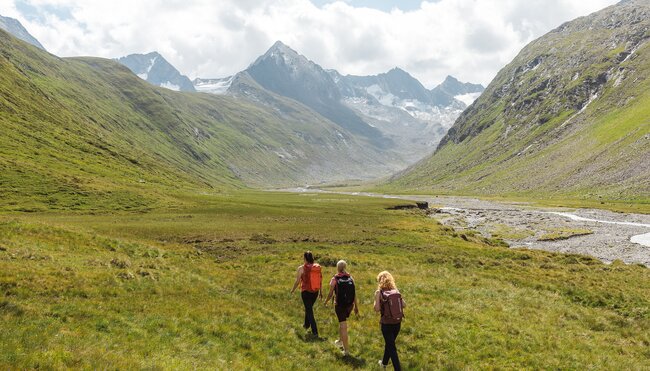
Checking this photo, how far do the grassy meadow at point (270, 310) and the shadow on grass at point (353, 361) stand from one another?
103mm

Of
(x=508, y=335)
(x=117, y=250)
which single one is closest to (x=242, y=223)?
(x=117, y=250)

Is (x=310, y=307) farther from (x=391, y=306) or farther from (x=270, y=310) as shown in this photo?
(x=391, y=306)

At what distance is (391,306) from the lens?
15.5 metres

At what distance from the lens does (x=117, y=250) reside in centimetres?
3703

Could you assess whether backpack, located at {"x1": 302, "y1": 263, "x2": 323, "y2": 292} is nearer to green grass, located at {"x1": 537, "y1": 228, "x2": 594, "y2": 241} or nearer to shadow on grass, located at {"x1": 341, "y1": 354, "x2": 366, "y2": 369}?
Result: shadow on grass, located at {"x1": 341, "y1": 354, "x2": 366, "y2": 369}

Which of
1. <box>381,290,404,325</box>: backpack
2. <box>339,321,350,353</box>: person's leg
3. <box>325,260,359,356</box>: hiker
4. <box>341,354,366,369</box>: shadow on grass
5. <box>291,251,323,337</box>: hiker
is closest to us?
<box>381,290,404,325</box>: backpack

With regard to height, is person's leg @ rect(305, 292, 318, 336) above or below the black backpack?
below

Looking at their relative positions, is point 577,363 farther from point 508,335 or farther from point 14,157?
point 14,157

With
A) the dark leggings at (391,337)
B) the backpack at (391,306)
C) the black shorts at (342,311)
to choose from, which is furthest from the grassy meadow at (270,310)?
the backpack at (391,306)

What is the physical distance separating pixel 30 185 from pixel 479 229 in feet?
305

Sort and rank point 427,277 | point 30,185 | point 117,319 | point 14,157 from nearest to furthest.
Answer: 1. point 117,319
2. point 427,277
3. point 30,185
4. point 14,157

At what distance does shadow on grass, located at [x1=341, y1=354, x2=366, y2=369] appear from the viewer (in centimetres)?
1714

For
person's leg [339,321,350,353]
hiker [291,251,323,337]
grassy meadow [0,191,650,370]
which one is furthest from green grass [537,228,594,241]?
person's leg [339,321,350,353]

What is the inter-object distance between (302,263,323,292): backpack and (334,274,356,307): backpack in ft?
5.70
